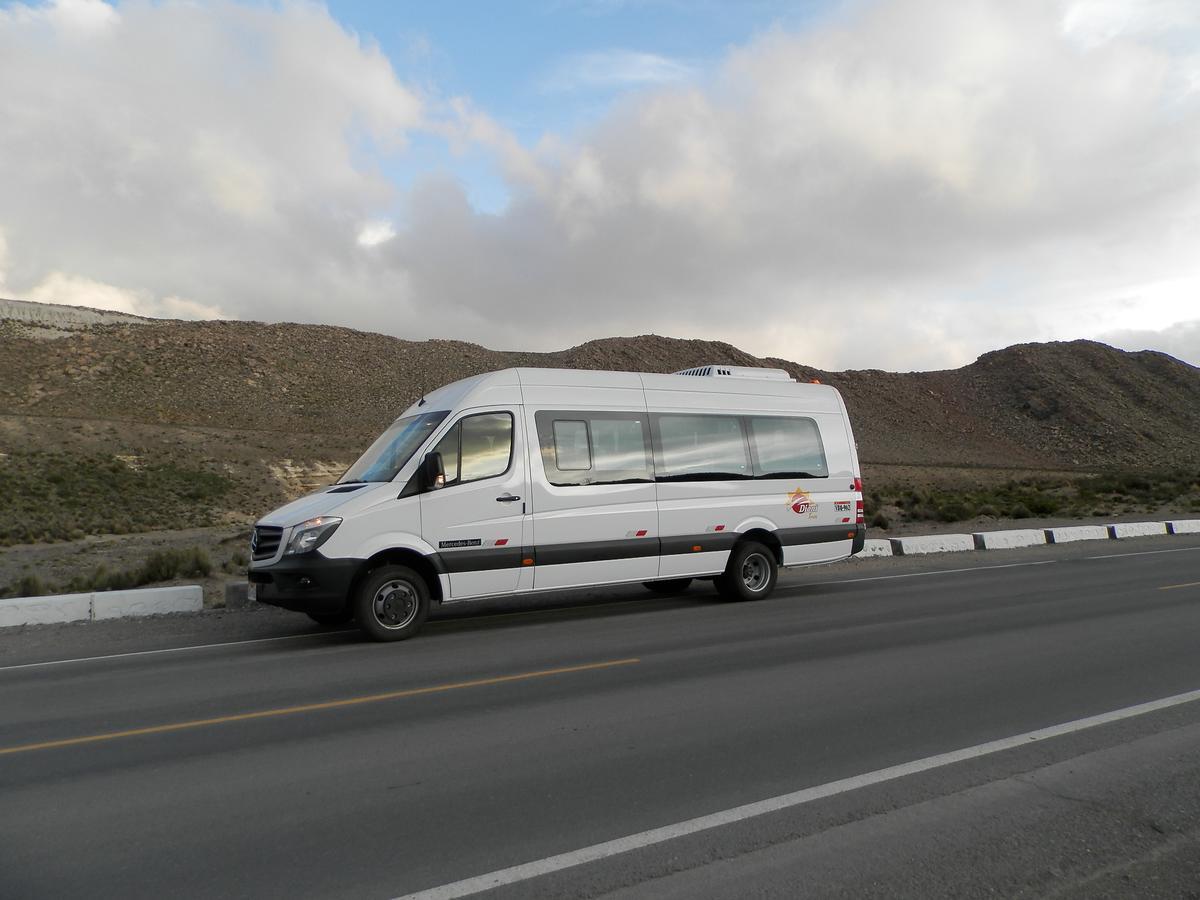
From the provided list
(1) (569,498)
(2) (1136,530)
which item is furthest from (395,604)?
(2) (1136,530)

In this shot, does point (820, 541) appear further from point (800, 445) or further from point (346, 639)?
point (346, 639)

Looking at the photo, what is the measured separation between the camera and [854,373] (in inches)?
3900

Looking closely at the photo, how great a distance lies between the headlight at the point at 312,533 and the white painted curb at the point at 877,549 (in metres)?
12.6

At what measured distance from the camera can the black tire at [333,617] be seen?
10359mm

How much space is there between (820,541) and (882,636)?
3880 millimetres

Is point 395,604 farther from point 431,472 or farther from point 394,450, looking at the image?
point 394,450

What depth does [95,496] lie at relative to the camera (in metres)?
37.3

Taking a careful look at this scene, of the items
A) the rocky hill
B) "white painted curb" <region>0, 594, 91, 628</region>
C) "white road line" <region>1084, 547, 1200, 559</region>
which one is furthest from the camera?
the rocky hill

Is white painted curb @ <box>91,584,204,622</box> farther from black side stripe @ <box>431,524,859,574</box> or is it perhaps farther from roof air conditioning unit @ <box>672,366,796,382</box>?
roof air conditioning unit @ <box>672,366,796,382</box>

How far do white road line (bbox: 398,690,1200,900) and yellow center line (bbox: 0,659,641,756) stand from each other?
3535mm

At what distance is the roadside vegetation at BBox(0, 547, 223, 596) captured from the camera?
15.4 meters

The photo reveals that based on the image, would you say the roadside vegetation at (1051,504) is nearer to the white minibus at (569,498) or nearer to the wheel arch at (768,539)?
the white minibus at (569,498)

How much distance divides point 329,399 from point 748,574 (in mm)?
59487

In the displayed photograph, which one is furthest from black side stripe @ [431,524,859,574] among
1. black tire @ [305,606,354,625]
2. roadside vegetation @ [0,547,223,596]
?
roadside vegetation @ [0,547,223,596]
